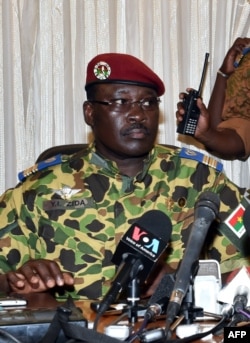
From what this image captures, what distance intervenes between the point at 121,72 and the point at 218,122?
72 cm

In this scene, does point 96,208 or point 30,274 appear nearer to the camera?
point 30,274

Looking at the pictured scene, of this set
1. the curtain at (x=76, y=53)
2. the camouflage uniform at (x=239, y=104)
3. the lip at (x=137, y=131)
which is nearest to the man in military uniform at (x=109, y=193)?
the lip at (x=137, y=131)

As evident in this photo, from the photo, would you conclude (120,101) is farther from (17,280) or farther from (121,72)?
(17,280)

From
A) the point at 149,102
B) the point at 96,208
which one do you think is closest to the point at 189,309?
the point at 96,208

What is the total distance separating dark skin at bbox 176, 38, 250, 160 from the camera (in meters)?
3.39

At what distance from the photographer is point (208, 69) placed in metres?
3.83

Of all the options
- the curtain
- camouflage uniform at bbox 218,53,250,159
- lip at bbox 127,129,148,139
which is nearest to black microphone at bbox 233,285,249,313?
lip at bbox 127,129,148,139

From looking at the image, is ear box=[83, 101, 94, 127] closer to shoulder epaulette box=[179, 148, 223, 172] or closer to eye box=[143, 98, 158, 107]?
eye box=[143, 98, 158, 107]

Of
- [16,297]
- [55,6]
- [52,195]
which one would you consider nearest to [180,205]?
[52,195]

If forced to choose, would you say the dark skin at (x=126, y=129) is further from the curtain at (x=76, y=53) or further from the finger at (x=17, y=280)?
the finger at (x=17, y=280)

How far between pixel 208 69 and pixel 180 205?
105 centimetres

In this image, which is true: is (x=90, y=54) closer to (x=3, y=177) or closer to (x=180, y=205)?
(x=3, y=177)

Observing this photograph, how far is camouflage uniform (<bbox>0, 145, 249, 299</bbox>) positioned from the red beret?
26 cm

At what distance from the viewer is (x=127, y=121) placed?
118 inches
